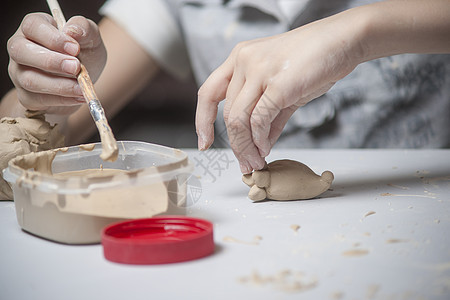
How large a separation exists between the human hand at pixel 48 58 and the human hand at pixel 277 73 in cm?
27

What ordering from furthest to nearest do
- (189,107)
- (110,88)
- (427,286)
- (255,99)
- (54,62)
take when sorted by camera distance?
(189,107) → (110,88) → (54,62) → (255,99) → (427,286)

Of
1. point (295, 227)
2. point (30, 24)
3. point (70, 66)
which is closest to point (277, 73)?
point (295, 227)

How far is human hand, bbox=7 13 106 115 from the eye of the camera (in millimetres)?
788

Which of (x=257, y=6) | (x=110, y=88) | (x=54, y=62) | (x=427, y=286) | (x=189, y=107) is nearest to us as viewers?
(x=427, y=286)

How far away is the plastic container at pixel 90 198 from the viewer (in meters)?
0.55

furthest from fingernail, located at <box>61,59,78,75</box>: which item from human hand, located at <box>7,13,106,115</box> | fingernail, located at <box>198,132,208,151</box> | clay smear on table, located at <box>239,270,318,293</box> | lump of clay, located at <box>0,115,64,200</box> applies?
clay smear on table, located at <box>239,270,318,293</box>

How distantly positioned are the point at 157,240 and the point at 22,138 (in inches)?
14.2

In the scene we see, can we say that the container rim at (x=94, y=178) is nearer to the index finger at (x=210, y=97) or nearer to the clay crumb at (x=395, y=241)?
the index finger at (x=210, y=97)

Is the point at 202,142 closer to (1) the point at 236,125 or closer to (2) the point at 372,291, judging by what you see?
(1) the point at 236,125

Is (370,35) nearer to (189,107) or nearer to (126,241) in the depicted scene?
(126,241)

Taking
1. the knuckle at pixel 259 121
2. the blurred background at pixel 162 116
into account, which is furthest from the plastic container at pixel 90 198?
the blurred background at pixel 162 116

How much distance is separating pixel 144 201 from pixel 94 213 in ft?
0.19

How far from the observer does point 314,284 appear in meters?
0.45

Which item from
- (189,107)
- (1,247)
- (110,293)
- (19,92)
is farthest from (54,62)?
(189,107)
